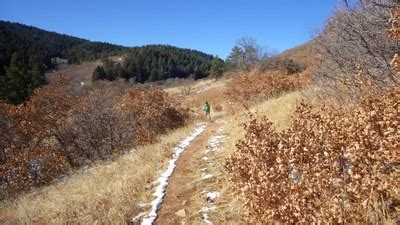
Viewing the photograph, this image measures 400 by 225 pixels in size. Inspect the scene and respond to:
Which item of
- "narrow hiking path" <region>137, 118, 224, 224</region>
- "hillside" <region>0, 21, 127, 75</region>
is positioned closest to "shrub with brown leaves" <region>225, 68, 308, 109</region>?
"narrow hiking path" <region>137, 118, 224, 224</region>

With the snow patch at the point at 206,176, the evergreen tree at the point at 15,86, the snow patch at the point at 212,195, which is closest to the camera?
the snow patch at the point at 212,195

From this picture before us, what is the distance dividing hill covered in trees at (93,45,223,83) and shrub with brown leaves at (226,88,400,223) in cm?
7405

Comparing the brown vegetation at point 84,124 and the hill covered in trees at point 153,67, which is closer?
the brown vegetation at point 84,124

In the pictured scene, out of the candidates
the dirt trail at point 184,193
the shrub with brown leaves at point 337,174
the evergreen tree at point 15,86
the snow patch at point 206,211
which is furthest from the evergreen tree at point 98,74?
the shrub with brown leaves at point 337,174

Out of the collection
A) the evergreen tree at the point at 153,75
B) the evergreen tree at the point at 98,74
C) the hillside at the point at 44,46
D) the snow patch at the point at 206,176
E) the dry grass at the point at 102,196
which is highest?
the hillside at the point at 44,46

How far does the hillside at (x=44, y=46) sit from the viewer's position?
307 ft

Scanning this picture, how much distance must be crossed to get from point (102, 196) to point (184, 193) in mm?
2518

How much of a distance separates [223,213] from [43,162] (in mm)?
13436

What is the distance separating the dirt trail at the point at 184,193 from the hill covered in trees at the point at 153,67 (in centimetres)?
6735

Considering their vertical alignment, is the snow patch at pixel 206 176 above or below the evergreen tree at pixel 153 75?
below

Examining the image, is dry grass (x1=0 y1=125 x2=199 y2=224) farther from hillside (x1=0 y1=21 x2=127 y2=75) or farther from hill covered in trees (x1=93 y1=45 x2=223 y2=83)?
hillside (x1=0 y1=21 x2=127 y2=75)

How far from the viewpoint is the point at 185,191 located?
357 inches

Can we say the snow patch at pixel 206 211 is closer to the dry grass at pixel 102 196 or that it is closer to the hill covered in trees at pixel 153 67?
the dry grass at pixel 102 196

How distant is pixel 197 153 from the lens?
12.5m
